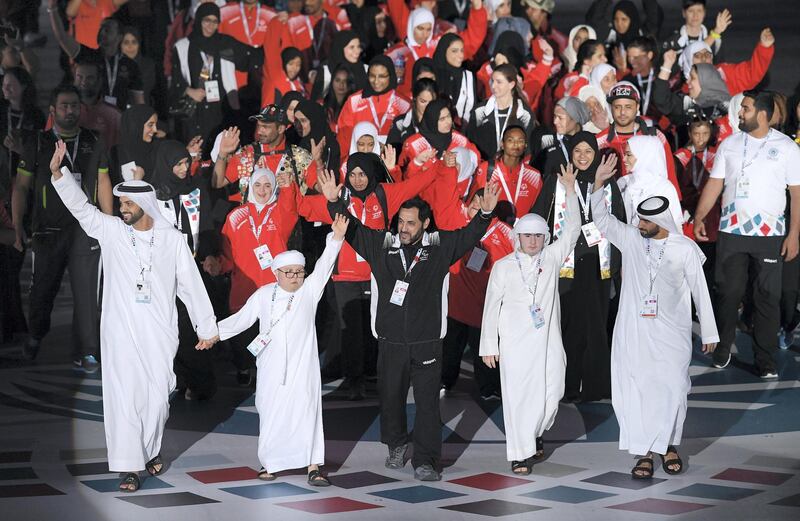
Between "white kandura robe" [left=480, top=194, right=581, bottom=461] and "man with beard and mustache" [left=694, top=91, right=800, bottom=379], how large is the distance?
288 centimetres

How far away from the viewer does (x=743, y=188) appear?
11656 millimetres

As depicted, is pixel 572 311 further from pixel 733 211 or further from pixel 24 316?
pixel 24 316

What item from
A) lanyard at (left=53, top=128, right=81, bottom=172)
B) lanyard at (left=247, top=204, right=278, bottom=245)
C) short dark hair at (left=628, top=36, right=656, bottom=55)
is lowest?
lanyard at (left=247, top=204, right=278, bottom=245)

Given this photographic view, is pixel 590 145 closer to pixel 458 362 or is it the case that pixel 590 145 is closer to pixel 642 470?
pixel 458 362

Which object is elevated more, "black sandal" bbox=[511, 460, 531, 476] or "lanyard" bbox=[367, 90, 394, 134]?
"lanyard" bbox=[367, 90, 394, 134]

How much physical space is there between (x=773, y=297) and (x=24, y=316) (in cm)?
705

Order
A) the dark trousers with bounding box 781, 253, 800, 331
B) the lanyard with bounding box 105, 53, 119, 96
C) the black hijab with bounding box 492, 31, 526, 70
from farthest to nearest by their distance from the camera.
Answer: the black hijab with bounding box 492, 31, 526, 70
the lanyard with bounding box 105, 53, 119, 96
the dark trousers with bounding box 781, 253, 800, 331

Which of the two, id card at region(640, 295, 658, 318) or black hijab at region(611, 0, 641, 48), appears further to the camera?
black hijab at region(611, 0, 641, 48)

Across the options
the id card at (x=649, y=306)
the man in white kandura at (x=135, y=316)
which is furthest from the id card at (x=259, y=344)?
the id card at (x=649, y=306)

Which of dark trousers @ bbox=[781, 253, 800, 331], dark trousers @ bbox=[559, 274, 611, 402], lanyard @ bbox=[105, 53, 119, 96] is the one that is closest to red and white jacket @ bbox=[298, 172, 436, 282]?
dark trousers @ bbox=[559, 274, 611, 402]

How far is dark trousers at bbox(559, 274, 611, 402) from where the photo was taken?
10.9 metres

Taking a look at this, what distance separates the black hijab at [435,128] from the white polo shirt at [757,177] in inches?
89.2

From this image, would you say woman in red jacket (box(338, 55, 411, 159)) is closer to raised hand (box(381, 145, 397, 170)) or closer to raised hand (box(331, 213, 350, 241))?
raised hand (box(381, 145, 397, 170))

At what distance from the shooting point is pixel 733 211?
1173 cm
